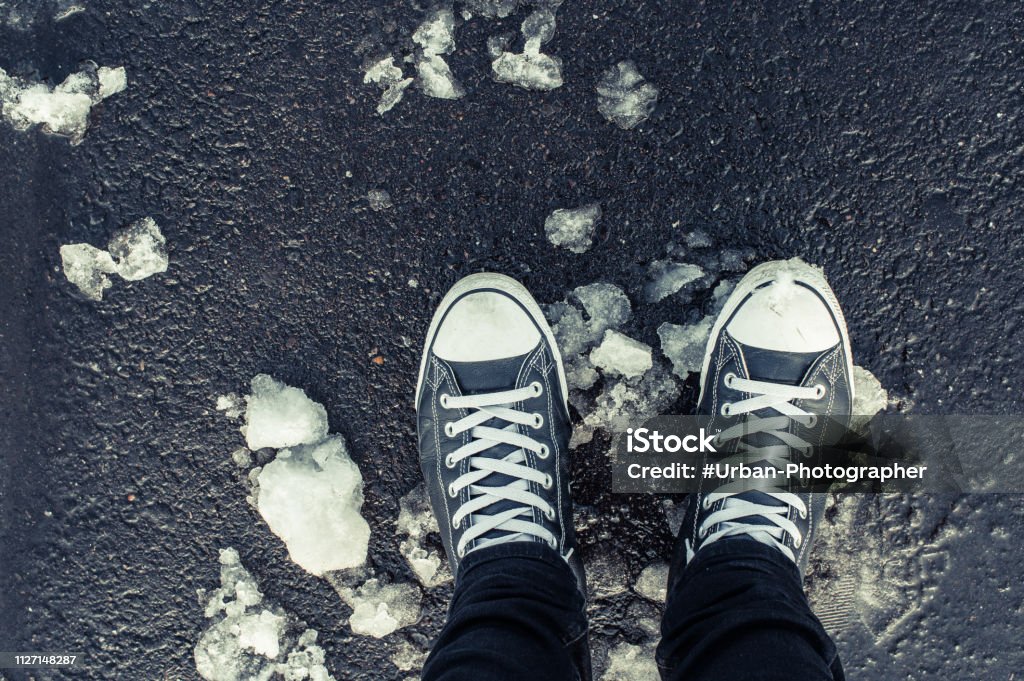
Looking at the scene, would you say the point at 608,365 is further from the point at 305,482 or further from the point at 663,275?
the point at 305,482

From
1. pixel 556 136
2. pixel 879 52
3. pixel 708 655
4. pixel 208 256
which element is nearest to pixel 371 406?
pixel 208 256

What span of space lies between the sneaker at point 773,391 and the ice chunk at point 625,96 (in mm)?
445

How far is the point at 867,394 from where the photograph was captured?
1.49 metres

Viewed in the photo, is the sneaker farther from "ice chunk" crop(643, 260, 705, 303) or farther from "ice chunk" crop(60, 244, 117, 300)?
"ice chunk" crop(60, 244, 117, 300)

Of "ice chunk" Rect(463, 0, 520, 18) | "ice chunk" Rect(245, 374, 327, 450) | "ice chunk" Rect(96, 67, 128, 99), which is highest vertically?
"ice chunk" Rect(463, 0, 520, 18)

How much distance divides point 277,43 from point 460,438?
102 cm

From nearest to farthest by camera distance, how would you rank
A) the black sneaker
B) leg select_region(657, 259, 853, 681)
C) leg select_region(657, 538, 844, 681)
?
1. leg select_region(657, 538, 844, 681)
2. leg select_region(657, 259, 853, 681)
3. the black sneaker

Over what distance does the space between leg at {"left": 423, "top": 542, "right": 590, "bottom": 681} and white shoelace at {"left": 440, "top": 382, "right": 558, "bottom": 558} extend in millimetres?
51

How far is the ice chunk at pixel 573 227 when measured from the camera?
1485 millimetres

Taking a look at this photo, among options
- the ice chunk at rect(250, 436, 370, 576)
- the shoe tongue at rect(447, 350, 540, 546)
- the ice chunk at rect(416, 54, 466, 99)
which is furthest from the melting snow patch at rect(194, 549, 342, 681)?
the ice chunk at rect(416, 54, 466, 99)

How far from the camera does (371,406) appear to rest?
1.52m

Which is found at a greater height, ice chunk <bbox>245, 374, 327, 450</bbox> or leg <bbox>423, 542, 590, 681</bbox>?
ice chunk <bbox>245, 374, 327, 450</bbox>

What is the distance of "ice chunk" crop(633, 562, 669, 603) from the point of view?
1499 mm

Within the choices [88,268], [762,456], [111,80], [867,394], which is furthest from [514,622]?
[111,80]
